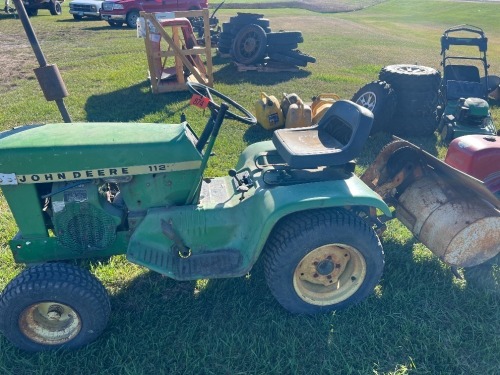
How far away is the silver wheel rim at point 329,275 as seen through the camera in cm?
280

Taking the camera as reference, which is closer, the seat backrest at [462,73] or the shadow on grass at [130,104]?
the shadow on grass at [130,104]

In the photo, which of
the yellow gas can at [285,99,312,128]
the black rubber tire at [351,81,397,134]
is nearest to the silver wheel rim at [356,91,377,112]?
the black rubber tire at [351,81,397,134]

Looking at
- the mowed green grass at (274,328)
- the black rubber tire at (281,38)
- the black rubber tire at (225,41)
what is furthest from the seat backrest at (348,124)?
the black rubber tire at (225,41)

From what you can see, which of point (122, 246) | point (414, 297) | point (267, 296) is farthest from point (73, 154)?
point (414, 297)

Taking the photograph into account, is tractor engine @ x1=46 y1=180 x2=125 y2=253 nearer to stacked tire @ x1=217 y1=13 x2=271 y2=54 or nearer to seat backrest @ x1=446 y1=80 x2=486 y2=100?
seat backrest @ x1=446 y1=80 x2=486 y2=100

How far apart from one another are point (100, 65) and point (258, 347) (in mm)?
8820

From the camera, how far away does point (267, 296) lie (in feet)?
9.84

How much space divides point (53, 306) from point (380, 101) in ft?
15.1

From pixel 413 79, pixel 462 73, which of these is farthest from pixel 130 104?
pixel 462 73

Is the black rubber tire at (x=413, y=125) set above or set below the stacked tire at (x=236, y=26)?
below

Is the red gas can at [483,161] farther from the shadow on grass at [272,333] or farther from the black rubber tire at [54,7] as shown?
the black rubber tire at [54,7]

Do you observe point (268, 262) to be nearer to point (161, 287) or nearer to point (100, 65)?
point (161, 287)

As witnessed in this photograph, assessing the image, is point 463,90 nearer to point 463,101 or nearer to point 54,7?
point 463,101

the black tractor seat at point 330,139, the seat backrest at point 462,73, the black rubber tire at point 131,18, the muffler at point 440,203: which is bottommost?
the black rubber tire at point 131,18
